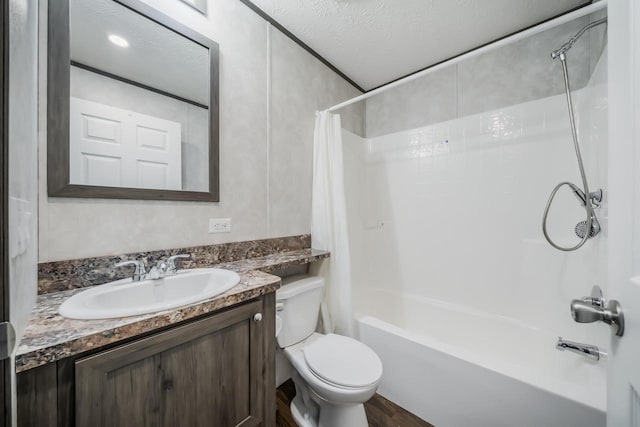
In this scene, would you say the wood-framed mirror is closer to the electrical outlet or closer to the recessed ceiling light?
the recessed ceiling light

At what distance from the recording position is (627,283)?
1.53 feet

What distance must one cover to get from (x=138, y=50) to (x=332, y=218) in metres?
1.36

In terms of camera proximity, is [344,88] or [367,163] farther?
[367,163]

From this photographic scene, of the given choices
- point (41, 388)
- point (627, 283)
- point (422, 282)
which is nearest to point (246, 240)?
point (41, 388)

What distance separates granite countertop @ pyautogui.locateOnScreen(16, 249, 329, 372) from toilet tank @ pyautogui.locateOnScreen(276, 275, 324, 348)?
1.33ft

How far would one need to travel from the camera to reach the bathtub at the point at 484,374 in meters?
0.96

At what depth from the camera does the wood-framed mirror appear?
87cm

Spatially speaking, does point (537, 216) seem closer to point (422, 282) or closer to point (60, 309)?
point (422, 282)

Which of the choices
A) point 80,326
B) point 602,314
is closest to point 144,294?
point 80,326

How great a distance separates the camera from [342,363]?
1.16 metres

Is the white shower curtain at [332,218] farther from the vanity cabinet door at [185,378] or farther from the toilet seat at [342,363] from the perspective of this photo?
the vanity cabinet door at [185,378]

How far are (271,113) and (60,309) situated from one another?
52.5 inches

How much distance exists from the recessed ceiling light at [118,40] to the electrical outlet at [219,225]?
2.80ft

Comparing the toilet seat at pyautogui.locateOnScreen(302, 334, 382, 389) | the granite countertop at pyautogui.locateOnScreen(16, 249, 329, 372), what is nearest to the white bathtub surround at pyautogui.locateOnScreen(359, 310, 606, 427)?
the toilet seat at pyautogui.locateOnScreen(302, 334, 382, 389)
